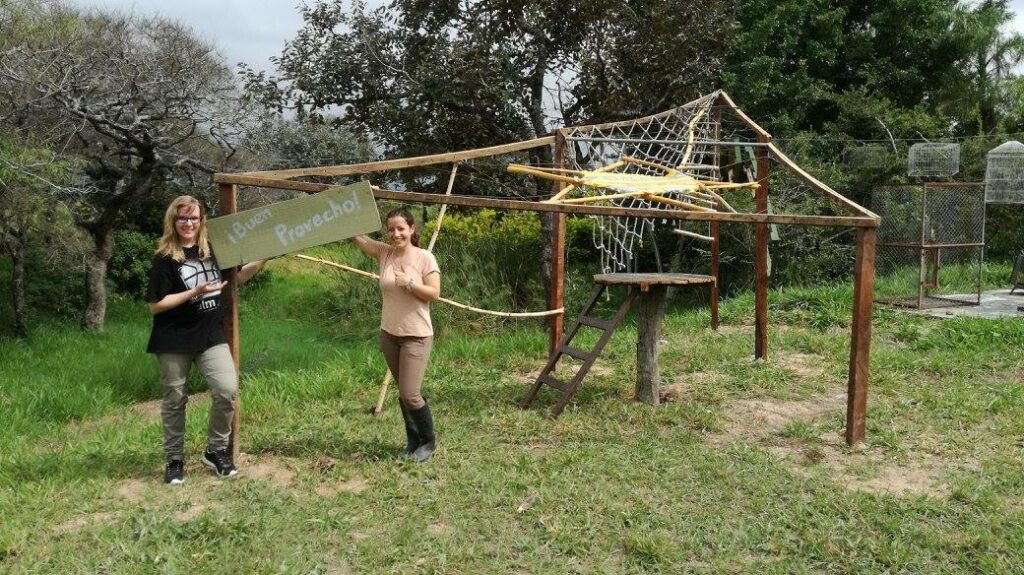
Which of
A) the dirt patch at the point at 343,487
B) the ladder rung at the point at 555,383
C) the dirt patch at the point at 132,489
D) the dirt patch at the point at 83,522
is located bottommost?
the dirt patch at the point at 83,522

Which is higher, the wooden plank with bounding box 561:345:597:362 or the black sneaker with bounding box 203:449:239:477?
the wooden plank with bounding box 561:345:597:362

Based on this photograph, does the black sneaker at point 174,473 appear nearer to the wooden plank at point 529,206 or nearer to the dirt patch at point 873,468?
the wooden plank at point 529,206

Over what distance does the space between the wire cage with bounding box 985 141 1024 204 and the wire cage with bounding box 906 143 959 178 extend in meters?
0.48

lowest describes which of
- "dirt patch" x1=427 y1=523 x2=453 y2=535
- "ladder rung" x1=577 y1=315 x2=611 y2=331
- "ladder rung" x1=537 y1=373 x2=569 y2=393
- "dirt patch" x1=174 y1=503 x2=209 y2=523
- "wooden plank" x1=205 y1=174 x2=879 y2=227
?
"dirt patch" x1=427 y1=523 x2=453 y2=535

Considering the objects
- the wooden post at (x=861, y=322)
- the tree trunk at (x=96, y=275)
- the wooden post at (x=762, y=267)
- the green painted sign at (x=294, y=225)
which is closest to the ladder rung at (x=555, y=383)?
the wooden post at (x=861, y=322)

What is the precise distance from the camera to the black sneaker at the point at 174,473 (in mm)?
3836

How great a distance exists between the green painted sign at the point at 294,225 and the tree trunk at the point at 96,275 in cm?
689

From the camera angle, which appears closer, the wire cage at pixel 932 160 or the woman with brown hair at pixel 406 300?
the woman with brown hair at pixel 406 300

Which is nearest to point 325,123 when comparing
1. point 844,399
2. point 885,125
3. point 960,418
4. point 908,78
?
point 844,399

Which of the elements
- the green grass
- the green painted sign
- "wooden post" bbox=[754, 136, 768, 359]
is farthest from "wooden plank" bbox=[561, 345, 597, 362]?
"wooden post" bbox=[754, 136, 768, 359]

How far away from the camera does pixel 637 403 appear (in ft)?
17.4

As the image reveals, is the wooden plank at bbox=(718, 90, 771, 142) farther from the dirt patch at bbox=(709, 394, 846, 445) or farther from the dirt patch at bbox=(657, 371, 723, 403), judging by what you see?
the dirt patch at bbox=(709, 394, 846, 445)

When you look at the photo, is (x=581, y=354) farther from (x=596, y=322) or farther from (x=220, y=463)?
(x=220, y=463)

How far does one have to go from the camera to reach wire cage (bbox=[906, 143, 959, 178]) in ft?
36.0
